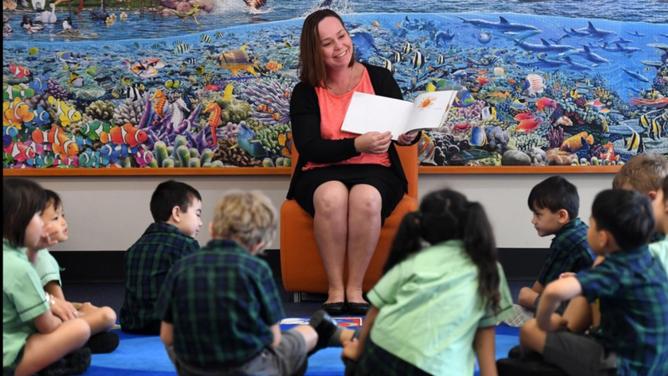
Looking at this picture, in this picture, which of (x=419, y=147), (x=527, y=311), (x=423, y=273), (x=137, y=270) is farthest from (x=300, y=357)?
(x=419, y=147)

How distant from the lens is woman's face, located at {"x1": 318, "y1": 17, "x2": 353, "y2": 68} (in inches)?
163

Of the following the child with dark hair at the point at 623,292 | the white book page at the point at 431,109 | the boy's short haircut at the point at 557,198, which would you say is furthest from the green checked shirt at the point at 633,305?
the white book page at the point at 431,109

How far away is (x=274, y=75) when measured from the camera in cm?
471

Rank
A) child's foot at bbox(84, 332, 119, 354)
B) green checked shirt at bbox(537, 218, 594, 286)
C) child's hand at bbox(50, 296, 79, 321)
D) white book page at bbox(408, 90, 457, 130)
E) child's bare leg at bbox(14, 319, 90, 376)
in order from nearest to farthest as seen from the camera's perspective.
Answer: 1. child's bare leg at bbox(14, 319, 90, 376)
2. child's hand at bbox(50, 296, 79, 321)
3. child's foot at bbox(84, 332, 119, 354)
4. green checked shirt at bbox(537, 218, 594, 286)
5. white book page at bbox(408, 90, 457, 130)

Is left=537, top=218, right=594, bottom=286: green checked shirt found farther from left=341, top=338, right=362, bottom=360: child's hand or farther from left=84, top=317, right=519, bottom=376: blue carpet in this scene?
left=341, top=338, right=362, bottom=360: child's hand

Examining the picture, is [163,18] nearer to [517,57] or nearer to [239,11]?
[239,11]

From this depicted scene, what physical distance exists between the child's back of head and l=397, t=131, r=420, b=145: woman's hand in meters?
1.56

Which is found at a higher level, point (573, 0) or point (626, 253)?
point (573, 0)

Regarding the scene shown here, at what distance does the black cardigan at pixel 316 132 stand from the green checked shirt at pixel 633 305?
5.52 ft

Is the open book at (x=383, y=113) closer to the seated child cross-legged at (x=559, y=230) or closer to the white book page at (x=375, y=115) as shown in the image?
the white book page at (x=375, y=115)

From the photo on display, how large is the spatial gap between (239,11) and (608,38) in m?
1.89

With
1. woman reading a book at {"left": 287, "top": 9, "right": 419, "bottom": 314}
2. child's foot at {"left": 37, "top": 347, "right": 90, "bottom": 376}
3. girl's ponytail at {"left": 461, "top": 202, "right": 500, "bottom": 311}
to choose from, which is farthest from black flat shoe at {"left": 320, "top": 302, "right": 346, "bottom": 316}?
girl's ponytail at {"left": 461, "top": 202, "right": 500, "bottom": 311}

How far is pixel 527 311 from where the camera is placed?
11.8 feet

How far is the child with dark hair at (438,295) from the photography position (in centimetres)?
236
